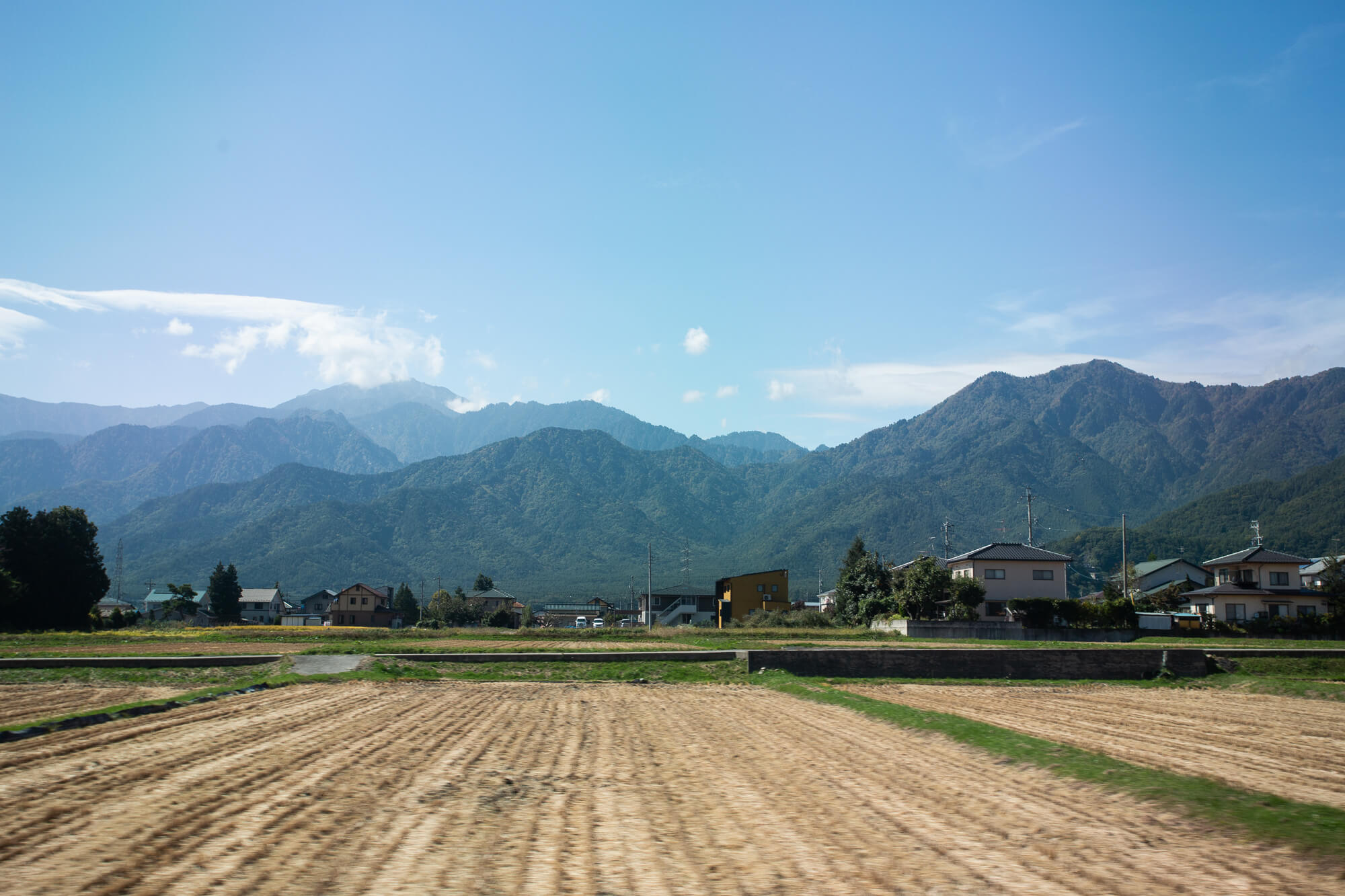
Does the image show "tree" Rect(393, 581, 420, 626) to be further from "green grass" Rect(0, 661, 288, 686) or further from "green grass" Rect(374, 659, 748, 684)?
"green grass" Rect(0, 661, 288, 686)

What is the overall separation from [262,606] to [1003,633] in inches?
3654

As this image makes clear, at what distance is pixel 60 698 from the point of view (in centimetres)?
1744

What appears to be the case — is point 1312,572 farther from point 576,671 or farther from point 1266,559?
point 576,671

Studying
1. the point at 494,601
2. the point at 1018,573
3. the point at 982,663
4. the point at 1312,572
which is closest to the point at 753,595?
the point at 1018,573

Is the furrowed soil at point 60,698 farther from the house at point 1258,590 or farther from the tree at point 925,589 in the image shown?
the house at point 1258,590

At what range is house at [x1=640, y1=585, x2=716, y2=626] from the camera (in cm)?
7975

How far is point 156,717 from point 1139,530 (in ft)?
453

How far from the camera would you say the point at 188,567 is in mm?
171750

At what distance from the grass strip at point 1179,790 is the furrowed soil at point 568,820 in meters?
0.30

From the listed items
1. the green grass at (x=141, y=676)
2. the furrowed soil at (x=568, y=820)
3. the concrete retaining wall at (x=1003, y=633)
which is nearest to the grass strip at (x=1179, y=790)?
the furrowed soil at (x=568, y=820)

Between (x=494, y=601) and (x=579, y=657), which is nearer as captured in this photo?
(x=579, y=657)

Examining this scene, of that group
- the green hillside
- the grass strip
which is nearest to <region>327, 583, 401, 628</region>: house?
the grass strip

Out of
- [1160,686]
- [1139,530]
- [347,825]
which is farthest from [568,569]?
[347,825]

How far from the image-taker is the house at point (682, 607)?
79.8 m
